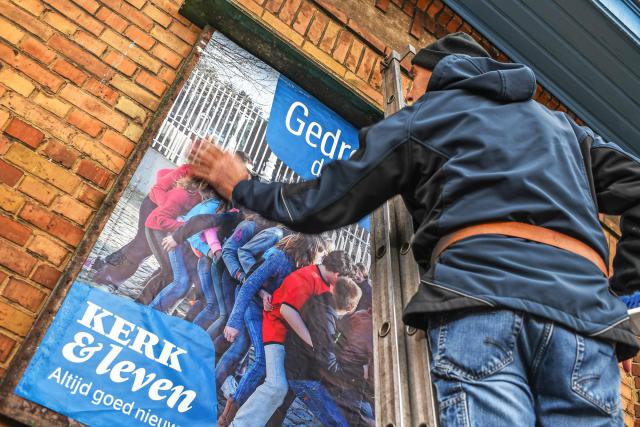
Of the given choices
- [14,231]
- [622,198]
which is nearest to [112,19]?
[14,231]

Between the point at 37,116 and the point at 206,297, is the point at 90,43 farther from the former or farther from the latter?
the point at 206,297

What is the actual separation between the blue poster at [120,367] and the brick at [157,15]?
1290mm

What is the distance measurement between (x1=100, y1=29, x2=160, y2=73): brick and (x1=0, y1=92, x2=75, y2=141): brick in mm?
439

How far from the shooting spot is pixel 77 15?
2260 mm

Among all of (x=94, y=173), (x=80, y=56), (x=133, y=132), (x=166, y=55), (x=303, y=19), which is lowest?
(x=94, y=173)

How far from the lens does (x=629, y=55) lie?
3.46 metres

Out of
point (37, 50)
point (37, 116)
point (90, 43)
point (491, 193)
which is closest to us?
point (491, 193)

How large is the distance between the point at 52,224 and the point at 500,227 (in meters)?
1.52

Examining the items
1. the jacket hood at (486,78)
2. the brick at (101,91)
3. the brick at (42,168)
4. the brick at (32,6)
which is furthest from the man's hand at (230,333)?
the brick at (32,6)

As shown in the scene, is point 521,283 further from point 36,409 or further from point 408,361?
point 36,409

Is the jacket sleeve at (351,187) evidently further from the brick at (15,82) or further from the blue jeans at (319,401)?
the brick at (15,82)

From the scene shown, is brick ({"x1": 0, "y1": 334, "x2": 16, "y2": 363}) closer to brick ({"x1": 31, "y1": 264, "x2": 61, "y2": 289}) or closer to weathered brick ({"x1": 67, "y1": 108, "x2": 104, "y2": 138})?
brick ({"x1": 31, "y1": 264, "x2": 61, "y2": 289})

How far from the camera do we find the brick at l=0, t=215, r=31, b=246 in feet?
5.98

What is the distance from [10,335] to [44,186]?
539 mm
